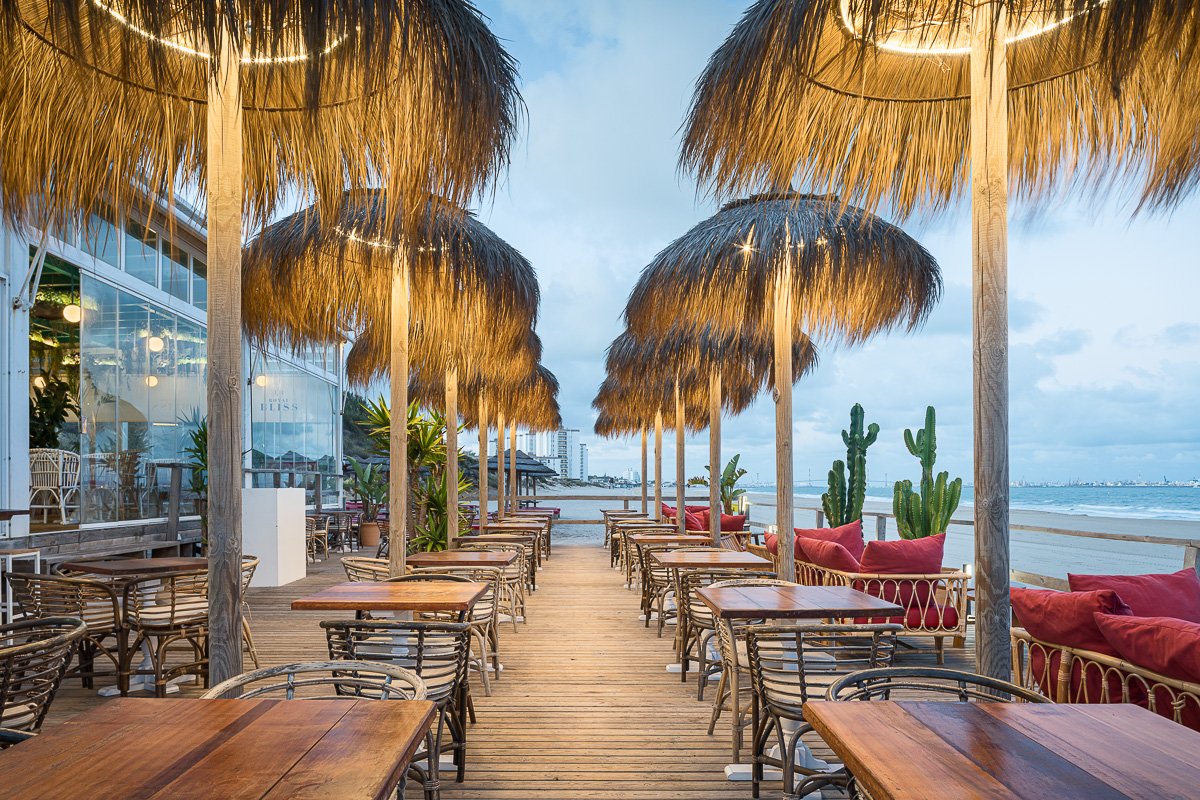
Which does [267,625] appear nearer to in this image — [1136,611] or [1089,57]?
[1136,611]

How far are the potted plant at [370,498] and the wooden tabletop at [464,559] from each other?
10647 mm

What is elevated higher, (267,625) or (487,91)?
(487,91)

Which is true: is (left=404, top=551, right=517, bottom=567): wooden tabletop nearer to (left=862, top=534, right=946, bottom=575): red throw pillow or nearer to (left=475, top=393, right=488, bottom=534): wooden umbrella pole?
(left=862, top=534, right=946, bottom=575): red throw pillow

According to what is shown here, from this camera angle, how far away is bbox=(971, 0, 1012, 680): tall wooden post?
2.85 meters

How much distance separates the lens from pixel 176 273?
12.8m

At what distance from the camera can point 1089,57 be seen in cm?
339

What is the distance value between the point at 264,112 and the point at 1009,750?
12.9 ft

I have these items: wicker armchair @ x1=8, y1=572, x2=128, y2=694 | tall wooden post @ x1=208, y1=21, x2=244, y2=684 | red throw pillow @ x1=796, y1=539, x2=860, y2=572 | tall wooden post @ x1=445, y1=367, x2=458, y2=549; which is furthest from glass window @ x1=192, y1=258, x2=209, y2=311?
tall wooden post @ x1=208, y1=21, x2=244, y2=684

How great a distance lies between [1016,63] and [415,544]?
8670 millimetres

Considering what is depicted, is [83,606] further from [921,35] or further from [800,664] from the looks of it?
[921,35]

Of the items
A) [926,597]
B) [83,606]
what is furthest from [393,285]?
[926,597]

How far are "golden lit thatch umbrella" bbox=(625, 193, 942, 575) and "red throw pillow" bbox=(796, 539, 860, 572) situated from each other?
39 cm

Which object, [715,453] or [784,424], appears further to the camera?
[715,453]

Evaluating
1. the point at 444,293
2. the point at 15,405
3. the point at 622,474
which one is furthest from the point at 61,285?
the point at 622,474
